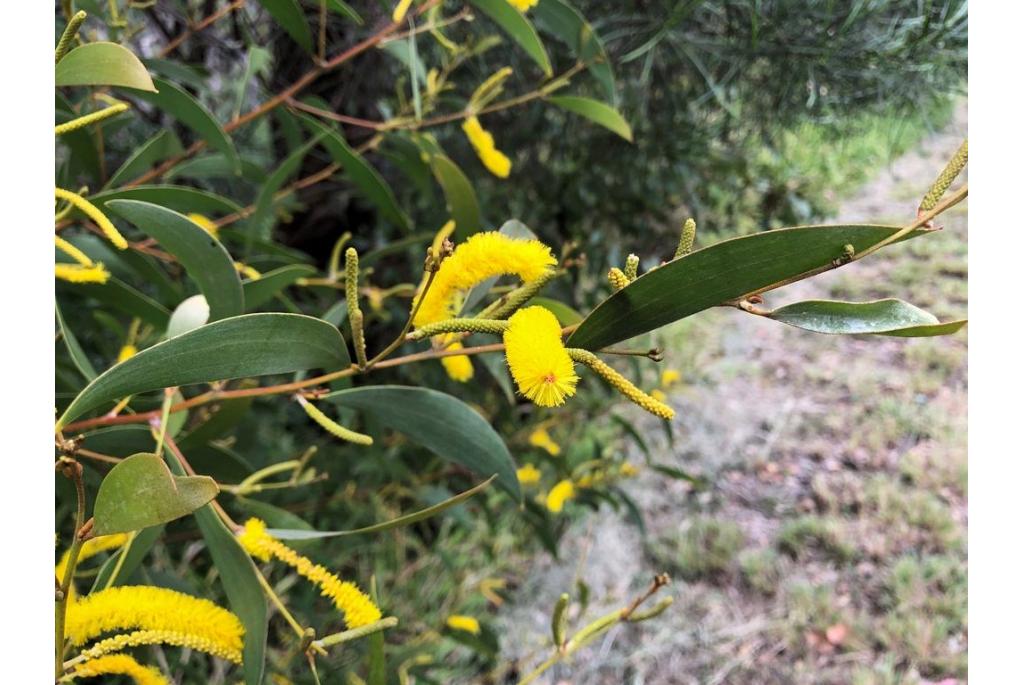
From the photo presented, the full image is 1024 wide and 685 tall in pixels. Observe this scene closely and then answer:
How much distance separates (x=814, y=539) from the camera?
1.40 m

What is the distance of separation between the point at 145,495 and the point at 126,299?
358 mm

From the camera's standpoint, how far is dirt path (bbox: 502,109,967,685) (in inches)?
47.6

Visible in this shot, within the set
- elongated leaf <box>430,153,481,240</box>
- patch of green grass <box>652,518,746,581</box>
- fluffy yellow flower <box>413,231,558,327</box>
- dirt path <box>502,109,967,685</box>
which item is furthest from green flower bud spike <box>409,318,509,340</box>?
patch of green grass <box>652,518,746,581</box>

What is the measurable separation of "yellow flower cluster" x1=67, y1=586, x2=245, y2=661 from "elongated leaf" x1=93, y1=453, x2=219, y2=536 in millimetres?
55

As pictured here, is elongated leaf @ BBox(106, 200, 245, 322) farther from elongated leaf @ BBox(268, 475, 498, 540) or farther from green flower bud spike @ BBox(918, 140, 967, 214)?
green flower bud spike @ BBox(918, 140, 967, 214)

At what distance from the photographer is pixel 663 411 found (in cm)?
26

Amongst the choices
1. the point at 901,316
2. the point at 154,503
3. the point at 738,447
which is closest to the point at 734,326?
the point at 738,447

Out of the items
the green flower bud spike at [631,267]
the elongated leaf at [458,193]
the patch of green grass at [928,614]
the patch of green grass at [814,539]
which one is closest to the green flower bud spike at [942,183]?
the green flower bud spike at [631,267]

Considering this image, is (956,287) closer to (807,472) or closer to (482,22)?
(807,472)

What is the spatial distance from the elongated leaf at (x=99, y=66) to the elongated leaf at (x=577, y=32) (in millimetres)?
343

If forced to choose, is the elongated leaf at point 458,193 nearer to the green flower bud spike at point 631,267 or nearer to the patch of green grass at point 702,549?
the green flower bud spike at point 631,267

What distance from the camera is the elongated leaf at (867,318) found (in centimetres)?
27

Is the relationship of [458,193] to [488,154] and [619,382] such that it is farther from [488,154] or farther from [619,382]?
[619,382]

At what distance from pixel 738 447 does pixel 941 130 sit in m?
0.79
